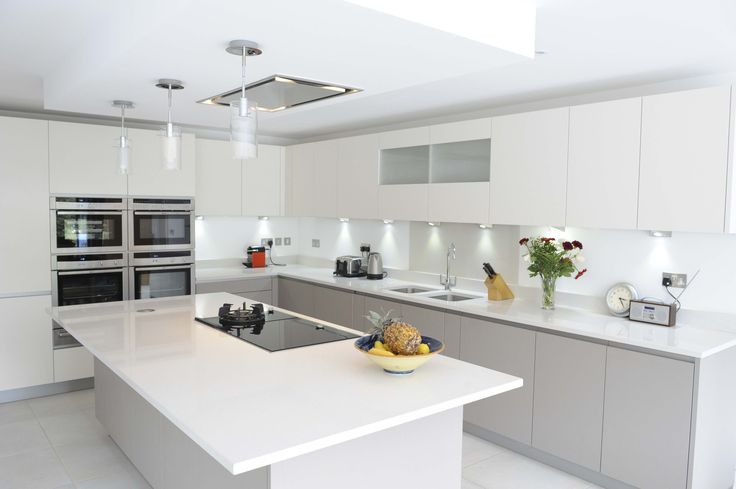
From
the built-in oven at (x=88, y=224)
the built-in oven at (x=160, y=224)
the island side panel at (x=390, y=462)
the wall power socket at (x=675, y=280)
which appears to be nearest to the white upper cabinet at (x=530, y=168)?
the wall power socket at (x=675, y=280)

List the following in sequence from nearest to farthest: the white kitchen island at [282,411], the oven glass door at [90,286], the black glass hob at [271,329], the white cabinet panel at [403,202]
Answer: the white kitchen island at [282,411] → the black glass hob at [271,329] → the white cabinet panel at [403,202] → the oven glass door at [90,286]

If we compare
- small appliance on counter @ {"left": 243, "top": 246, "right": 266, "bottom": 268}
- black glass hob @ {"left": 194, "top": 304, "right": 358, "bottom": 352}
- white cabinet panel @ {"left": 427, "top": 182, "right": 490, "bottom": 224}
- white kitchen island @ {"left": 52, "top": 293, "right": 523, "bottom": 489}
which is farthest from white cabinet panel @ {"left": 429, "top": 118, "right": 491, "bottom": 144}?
small appliance on counter @ {"left": 243, "top": 246, "right": 266, "bottom": 268}

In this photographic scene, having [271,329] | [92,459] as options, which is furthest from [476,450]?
[92,459]

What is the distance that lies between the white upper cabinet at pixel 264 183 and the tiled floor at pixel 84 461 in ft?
8.19

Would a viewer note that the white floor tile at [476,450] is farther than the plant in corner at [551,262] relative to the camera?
No

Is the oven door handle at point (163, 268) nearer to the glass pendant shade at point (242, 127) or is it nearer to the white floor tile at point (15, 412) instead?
the white floor tile at point (15, 412)

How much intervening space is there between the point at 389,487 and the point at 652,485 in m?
1.68

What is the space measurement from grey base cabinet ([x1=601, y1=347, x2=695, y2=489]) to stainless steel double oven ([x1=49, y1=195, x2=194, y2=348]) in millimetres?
3706

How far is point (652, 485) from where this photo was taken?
9.59 feet

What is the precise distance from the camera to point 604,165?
3.26 m

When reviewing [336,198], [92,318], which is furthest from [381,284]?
[92,318]

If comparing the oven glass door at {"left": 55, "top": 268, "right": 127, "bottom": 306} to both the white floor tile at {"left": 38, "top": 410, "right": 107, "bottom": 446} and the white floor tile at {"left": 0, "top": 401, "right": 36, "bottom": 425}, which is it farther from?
the white floor tile at {"left": 38, "top": 410, "right": 107, "bottom": 446}

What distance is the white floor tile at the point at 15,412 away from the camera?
4090 millimetres

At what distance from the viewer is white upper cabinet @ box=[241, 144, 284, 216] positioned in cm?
569
